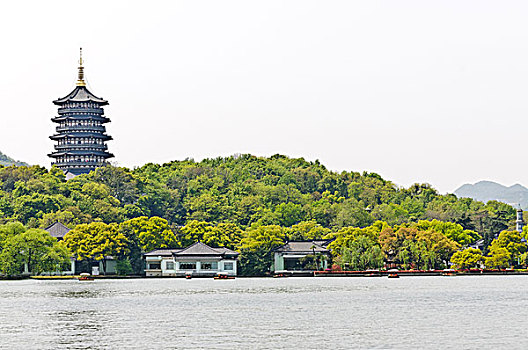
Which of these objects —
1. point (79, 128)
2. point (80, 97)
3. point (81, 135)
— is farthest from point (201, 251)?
point (80, 97)

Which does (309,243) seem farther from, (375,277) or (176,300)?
(176,300)

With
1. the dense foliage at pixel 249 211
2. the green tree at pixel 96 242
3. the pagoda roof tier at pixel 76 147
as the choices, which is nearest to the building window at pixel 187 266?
the dense foliage at pixel 249 211

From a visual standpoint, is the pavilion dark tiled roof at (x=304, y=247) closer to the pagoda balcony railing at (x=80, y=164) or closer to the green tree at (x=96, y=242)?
the green tree at (x=96, y=242)

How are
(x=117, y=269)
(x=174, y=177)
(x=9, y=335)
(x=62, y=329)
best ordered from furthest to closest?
(x=174, y=177), (x=117, y=269), (x=62, y=329), (x=9, y=335)

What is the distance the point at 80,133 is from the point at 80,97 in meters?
4.39

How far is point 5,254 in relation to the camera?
232 feet

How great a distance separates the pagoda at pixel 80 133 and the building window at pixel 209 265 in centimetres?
3104

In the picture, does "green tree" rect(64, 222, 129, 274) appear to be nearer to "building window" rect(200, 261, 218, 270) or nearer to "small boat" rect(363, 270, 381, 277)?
"building window" rect(200, 261, 218, 270)

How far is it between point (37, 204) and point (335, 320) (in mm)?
63171

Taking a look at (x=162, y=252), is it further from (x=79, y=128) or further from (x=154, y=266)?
(x=79, y=128)

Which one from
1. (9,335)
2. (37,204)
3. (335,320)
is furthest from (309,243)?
(9,335)

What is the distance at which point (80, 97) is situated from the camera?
112 meters

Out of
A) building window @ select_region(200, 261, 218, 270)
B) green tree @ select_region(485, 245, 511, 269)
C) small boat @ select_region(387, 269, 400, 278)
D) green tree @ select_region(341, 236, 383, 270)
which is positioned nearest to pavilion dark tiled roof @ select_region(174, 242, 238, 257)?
building window @ select_region(200, 261, 218, 270)

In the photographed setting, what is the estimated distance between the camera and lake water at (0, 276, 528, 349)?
27.5m
